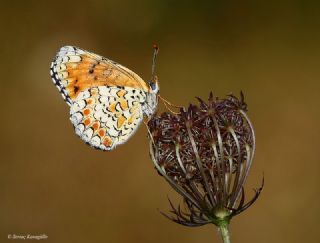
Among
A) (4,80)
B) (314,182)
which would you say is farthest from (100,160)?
(314,182)

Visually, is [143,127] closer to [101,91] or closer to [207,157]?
[101,91]

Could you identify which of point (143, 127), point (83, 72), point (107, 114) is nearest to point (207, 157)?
point (107, 114)

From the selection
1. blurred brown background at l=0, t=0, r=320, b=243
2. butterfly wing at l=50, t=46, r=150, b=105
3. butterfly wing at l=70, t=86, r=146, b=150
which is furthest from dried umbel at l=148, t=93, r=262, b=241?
blurred brown background at l=0, t=0, r=320, b=243

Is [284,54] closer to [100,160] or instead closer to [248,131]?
[100,160]

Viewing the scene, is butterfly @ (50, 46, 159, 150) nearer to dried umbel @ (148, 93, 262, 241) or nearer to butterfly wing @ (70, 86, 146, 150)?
butterfly wing @ (70, 86, 146, 150)

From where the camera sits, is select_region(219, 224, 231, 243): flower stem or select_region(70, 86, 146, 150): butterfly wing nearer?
select_region(219, 224, 231, 243): flower stem

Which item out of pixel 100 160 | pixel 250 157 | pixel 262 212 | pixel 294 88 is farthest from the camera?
pixel 294 88

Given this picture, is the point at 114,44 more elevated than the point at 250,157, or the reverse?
the point at 114,44
